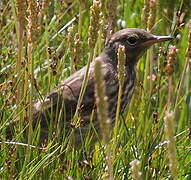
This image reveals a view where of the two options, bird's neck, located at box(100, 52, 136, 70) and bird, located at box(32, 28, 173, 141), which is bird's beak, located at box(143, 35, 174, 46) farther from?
bird's neck, located at box(100, 52, 136, 70)

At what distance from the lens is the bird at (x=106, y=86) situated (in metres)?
3.83

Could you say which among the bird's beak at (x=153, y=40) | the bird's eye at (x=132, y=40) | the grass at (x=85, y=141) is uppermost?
the bird's beak at (x=153, y=40)

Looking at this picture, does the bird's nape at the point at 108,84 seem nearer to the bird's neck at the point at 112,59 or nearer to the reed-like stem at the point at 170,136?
the bird's neck at the point at 112,59

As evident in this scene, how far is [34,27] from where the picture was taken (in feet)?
9.02

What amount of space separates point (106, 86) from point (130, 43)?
0.37 m

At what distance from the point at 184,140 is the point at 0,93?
3.36 feet

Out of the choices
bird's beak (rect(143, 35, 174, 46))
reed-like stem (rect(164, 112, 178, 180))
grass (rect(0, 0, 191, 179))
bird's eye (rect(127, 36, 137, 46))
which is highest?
reed-like stem (rect(164, 112, 178, 180))

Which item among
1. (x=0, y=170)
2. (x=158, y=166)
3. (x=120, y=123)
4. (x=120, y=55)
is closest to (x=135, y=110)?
(x=120, y=123)

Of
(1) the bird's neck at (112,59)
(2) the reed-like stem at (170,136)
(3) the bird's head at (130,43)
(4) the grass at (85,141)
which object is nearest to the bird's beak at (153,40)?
(3) the bird's head at (130,43)

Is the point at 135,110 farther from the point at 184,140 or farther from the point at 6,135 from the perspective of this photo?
the point at 6,135

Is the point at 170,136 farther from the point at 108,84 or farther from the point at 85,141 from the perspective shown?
the point at 108,84

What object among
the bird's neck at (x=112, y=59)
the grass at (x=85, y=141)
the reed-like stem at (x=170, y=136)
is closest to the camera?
the reed-like stem at (x=170, y=136)

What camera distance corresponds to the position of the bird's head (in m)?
4.16

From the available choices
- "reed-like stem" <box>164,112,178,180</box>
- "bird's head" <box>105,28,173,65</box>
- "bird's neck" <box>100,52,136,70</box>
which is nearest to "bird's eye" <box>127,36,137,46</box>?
"bird's head" <box>105,28,173,65</box>
